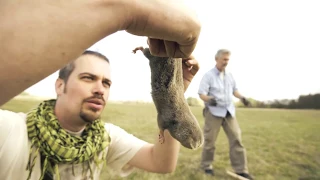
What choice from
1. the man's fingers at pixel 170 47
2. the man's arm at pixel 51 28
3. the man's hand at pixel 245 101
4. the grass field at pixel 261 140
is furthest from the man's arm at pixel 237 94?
the man's arm at pixel 51 28

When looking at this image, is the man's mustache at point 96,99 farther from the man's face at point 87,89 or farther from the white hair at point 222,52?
the white hair at point 222,52

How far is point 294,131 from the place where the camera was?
17.1 feet

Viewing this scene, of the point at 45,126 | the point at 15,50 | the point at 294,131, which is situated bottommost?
the point at 294,131

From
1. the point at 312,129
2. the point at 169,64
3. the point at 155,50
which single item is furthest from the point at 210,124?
the point at 312,129

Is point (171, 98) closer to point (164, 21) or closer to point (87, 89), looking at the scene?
point (164, 21)

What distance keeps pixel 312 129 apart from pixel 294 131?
0.99 feet

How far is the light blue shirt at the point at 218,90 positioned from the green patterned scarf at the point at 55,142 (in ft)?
5.80

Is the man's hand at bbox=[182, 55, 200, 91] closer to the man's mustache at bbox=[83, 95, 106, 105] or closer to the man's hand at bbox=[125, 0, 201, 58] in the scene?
the man's hand at bbox=[125, 0, 201, 58]

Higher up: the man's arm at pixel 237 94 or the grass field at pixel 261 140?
the man's arm at pixel 237 94

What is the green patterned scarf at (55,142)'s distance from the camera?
3.63 feet

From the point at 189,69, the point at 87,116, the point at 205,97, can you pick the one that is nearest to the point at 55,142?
the point at 87,116

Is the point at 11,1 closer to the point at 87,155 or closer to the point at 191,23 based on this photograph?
the point at 191,23

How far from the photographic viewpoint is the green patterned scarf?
111 centimetres

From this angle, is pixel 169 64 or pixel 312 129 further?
pixel 312 129
